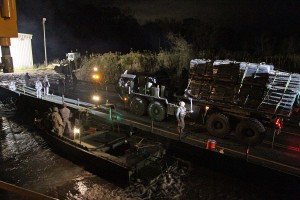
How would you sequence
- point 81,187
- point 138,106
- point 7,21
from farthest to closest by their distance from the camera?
point 138,106
point 81,187
point 7,21

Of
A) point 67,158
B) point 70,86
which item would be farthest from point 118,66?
point 67,158

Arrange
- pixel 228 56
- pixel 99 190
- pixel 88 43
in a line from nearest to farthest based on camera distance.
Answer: pixel 99 190, pixel 228 56, pixel 88 43

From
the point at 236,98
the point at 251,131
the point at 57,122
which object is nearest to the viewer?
the point at 251,131

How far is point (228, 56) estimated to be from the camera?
69.8 feet

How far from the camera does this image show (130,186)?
795 cm

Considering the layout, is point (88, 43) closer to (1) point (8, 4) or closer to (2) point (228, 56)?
(2) point (228, 56)

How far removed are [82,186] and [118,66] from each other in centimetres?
1715

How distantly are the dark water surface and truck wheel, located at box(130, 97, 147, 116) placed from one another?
195 inches

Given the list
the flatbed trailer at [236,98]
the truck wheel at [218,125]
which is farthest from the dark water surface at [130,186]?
the flatbed trailer at [236,98]

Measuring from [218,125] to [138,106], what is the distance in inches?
173

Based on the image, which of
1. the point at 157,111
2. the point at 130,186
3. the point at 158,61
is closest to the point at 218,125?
the point at 157,111

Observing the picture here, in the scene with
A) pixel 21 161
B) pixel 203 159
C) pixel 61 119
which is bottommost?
pixel 21 161

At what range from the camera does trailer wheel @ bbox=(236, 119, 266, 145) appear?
1005 centimetres

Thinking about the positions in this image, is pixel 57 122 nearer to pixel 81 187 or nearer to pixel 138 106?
pixel 81 187
